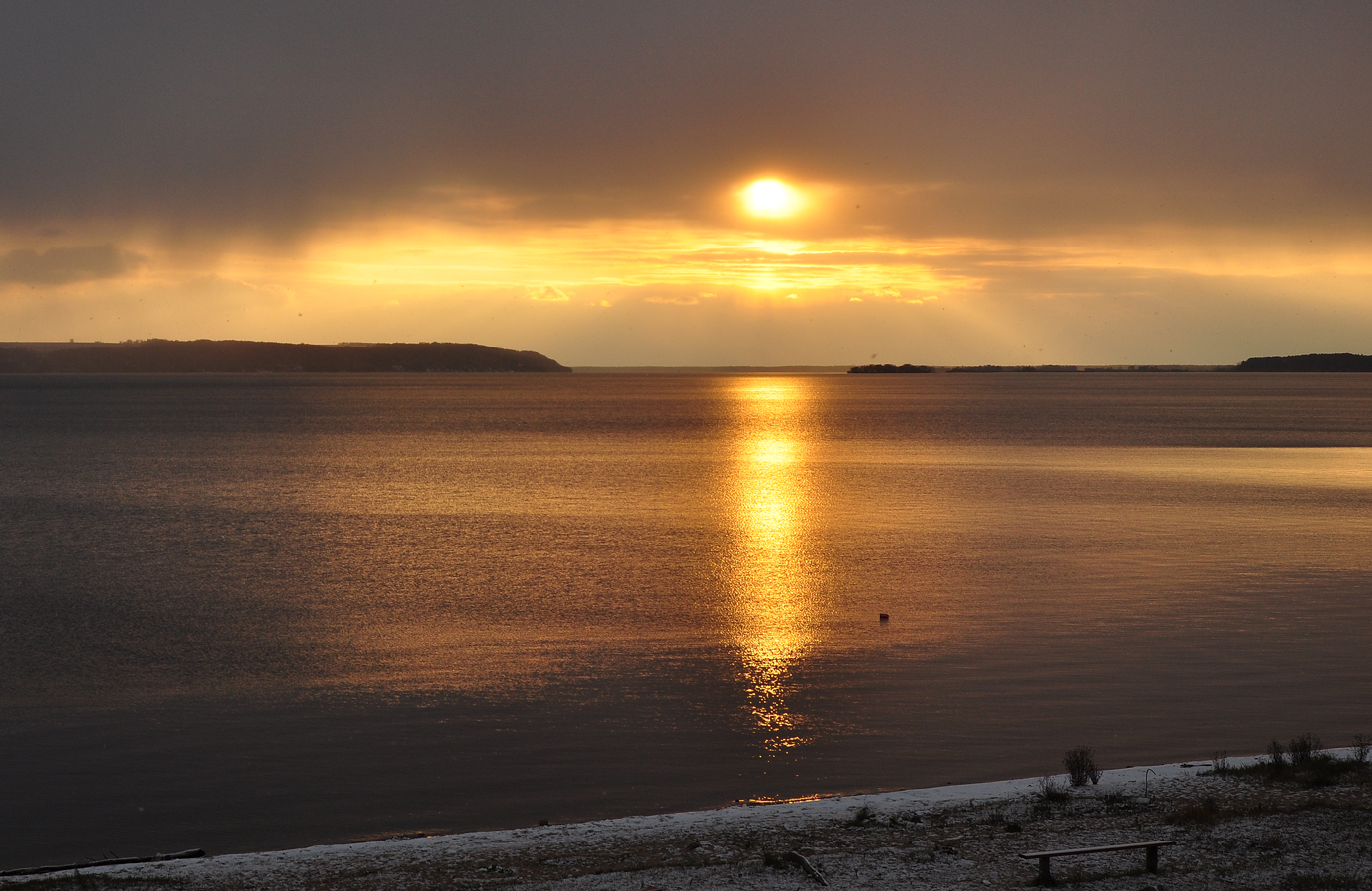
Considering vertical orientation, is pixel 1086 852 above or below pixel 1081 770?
above

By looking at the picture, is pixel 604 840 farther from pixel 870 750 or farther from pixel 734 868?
pixel 870 750

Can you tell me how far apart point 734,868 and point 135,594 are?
2400 centimetres

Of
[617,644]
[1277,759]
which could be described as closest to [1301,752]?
[1277,759]

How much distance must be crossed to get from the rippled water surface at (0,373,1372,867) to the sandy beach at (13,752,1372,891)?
244 cm

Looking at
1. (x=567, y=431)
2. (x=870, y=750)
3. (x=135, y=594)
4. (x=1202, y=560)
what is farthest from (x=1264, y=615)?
(x=567, y=431)

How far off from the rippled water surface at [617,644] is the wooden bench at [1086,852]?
535 cm

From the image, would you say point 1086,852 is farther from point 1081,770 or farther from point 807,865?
point 1081,770

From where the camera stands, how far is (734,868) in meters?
10.6

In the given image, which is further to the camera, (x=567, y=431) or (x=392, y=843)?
(x=567, y=431)

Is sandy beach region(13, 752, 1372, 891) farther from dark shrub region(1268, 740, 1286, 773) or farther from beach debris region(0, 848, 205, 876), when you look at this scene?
dark shrub region(1268, 740, 1286, 773)

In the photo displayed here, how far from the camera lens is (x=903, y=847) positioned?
36.7 feet

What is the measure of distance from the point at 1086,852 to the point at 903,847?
184 cm

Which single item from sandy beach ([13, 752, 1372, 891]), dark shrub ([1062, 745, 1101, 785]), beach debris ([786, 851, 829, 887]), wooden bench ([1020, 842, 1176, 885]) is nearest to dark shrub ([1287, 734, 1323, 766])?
sandy beach ([13, 752, 1372, 891])

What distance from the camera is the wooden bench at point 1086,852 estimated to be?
9.89 meters
